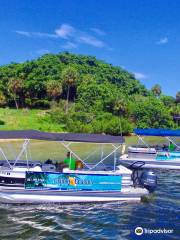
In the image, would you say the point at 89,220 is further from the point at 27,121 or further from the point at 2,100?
the point at 2,100

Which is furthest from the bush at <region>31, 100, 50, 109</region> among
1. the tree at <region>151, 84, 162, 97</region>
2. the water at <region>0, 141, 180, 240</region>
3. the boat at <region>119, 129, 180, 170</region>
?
the water at <region>0, 141, 180, 240</region>

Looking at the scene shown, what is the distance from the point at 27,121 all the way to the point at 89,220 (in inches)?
2336

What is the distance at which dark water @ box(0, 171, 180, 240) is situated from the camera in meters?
13.1

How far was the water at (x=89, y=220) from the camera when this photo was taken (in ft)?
43.0

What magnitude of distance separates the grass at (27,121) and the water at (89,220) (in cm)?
5025

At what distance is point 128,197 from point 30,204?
4.42 metres

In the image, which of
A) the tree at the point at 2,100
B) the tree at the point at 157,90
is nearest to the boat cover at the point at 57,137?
the tree at the point at 2,100

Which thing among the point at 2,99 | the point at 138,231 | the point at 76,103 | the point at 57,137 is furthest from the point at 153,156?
the point at 2,99

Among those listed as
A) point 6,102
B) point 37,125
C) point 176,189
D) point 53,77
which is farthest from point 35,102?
point 176,189

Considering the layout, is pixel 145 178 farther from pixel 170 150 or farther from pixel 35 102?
pixel 35 102

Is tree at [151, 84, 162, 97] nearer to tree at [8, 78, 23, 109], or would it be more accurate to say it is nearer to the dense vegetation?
the dense vegetation

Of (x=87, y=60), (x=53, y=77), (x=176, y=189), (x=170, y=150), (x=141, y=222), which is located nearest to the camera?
(x=141, y=222)

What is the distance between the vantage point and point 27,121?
72.7 metres

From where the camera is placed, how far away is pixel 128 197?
1706 cm
